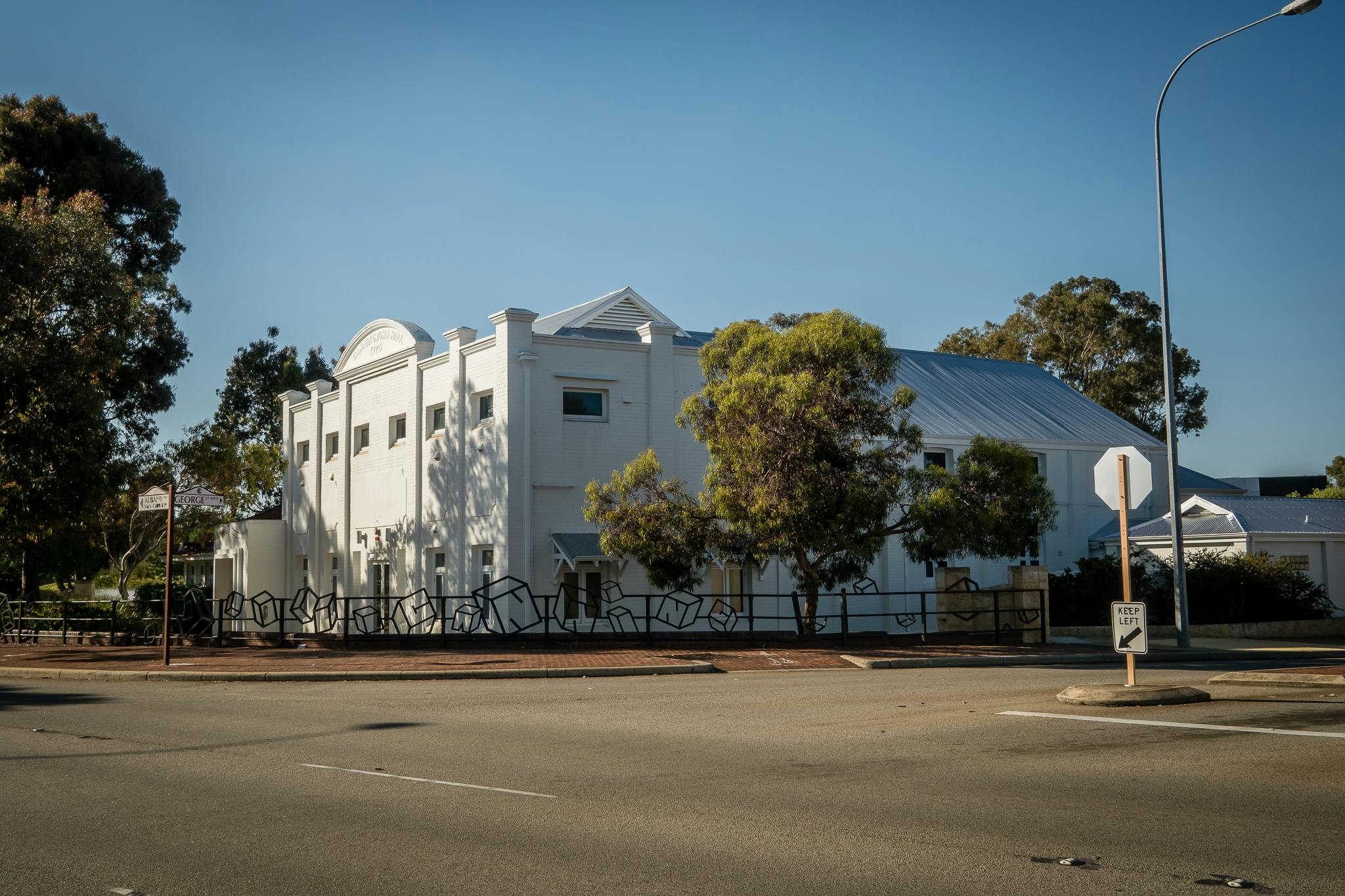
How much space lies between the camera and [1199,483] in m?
43.1

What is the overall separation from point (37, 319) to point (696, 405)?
13767 mm

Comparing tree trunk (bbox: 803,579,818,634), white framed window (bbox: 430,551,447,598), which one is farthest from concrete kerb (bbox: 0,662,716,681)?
white framed window (bbox: 430,551,447,598)

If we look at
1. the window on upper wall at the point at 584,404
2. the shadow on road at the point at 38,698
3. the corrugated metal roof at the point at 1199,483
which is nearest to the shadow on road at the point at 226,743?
the shadow on road at the point at 38,698

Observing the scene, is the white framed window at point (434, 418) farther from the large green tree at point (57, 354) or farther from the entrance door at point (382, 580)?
the large green tree at point (57, 354)

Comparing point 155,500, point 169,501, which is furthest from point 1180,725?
point 155,500

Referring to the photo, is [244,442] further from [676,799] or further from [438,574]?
[676,799]

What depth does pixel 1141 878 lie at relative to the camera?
5660 millimetres

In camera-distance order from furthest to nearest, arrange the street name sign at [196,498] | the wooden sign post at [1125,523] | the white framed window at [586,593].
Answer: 1. the white framed window at [586,593]
2. the street name sign at [196,498]
3. the wooden sign post at [1125,523]

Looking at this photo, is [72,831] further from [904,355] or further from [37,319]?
[904,355]

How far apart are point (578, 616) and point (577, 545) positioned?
6.16 feet

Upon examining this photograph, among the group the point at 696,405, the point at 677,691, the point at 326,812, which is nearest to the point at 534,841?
the point at 326,812

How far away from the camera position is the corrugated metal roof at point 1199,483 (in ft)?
139

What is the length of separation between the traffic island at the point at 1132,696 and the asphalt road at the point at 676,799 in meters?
0.30

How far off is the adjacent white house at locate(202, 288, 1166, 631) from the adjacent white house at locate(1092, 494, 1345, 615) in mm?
4553
